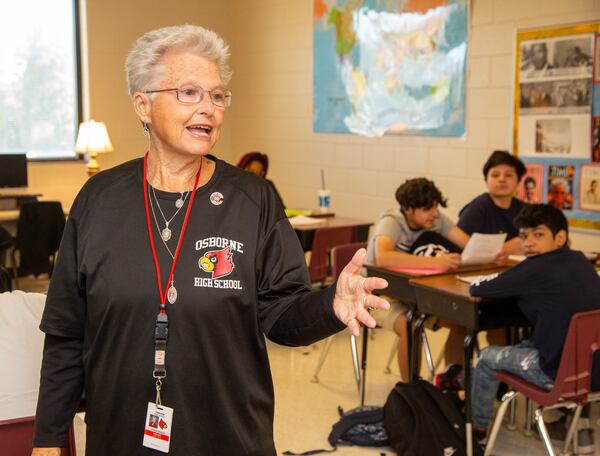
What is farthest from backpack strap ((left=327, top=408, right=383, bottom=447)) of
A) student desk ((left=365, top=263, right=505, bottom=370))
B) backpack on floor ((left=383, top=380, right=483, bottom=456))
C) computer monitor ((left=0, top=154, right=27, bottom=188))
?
computer monitor ((left=0, top=154, right=27, bottom=188))

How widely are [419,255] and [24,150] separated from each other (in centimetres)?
515

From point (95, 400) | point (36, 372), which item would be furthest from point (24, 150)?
point (95, 400)

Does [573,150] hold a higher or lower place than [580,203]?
higher

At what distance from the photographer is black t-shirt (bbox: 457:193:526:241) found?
4.66 metres

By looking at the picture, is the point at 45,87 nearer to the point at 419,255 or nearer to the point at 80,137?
the point at 80,137

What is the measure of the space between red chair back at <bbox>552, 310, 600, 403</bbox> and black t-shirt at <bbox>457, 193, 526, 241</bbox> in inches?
64.6

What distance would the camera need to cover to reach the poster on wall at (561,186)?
5.18m

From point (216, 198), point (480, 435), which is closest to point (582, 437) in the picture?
point (480, 435)

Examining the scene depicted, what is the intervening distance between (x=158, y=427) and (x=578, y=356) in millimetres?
1991

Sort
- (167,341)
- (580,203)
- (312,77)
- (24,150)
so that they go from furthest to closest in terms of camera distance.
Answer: (24,150), (312,77), (580,203), (167,341)

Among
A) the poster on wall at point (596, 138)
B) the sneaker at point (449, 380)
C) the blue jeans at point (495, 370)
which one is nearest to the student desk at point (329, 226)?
the poster on wall at point (596, 138)

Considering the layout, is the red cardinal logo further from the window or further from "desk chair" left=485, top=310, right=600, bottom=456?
the window

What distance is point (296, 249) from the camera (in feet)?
5.27

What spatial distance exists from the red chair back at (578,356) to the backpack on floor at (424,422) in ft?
1.57
